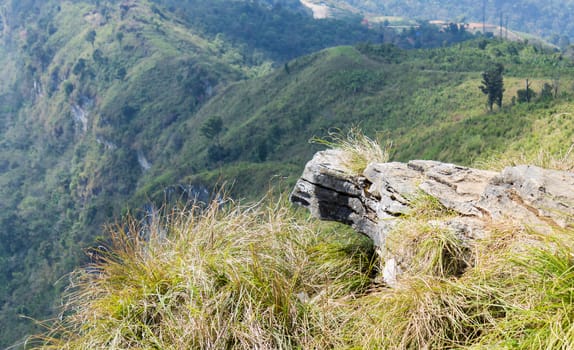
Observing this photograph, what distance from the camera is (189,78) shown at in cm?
9450

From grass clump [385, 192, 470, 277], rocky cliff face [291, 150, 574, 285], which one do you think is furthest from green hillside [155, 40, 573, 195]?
grass clump [385, 192, 470, 277]

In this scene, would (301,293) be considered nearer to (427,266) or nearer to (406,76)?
(427,266)

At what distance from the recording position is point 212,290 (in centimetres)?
338

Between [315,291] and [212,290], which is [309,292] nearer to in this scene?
[315,291]

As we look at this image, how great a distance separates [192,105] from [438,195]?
9011 centimetres

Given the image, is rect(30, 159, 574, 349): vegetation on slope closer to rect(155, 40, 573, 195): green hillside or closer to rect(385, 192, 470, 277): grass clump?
rect(385, 192, 470, 277): grass clump

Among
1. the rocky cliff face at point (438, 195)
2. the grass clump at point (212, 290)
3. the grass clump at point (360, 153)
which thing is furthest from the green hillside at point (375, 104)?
the grass clump at point (212, 290)

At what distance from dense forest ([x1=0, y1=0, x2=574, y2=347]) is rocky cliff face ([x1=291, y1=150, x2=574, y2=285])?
19.5 ft

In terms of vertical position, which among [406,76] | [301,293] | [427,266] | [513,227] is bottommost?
[406,76]

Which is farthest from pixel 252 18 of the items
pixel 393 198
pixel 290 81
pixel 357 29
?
pixel 393 198

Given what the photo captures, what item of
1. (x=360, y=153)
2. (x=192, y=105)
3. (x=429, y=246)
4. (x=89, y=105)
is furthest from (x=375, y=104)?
(x=89, y=105)

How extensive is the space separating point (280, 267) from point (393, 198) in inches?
48.3

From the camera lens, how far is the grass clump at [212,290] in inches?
127

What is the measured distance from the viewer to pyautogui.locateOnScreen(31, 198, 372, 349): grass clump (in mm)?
3232
